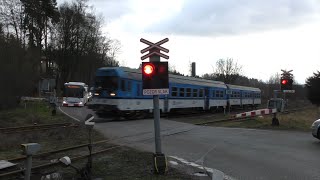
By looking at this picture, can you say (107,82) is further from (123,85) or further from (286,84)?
(286,84)

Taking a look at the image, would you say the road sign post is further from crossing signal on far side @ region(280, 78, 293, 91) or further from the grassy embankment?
crossing signal on far side @ region(280, 78, 293, 91)

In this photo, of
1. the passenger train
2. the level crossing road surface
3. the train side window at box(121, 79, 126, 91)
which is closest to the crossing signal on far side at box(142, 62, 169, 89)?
→ the level crossing road surface

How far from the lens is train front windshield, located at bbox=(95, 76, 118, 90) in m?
27.2

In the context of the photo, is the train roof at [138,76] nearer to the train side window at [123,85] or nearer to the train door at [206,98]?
the train side window at [123,85]

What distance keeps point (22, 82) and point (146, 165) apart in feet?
113

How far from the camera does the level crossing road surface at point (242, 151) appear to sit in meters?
11.3

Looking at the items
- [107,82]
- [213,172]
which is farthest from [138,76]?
[213,172]

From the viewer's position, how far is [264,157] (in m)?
13.8

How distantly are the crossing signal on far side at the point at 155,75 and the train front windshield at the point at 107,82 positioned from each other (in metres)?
16.6

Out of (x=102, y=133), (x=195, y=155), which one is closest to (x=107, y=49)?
(x=102, y=133)

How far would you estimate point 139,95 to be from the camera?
2906cm

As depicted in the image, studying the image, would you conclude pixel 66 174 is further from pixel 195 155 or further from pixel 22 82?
pixel 22 82

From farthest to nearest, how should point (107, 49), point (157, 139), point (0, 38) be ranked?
point (107, 49), point (0, 38), point (157, 139)

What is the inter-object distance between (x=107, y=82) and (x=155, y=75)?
1713 cm
